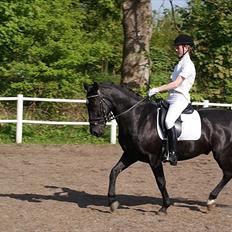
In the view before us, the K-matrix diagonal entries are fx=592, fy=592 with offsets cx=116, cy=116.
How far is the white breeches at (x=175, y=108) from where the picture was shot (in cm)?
823

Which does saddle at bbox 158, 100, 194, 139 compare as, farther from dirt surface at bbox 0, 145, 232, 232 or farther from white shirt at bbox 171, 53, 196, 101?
dirt surface at bbox 0, 145, 232, 232

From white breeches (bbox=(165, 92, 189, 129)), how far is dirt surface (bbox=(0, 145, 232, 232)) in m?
1.31

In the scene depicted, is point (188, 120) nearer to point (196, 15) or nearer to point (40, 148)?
point (40, 148)

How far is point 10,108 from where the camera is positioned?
1777 centimetres

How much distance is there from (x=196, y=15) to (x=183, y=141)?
13.3m

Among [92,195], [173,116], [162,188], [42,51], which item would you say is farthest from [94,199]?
[42,51]

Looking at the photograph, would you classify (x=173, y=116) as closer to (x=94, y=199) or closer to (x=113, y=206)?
(x=113, y=206)

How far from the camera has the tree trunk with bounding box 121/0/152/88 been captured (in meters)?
18.2

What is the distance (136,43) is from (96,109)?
34.4ft

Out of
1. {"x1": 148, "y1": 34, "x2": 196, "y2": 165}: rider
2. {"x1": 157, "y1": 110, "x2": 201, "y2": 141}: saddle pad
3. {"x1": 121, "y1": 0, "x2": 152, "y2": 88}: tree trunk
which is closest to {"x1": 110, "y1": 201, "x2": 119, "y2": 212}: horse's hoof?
{"x1": 148, "y1": 34, "x2": 196, "y2": 165}: rider

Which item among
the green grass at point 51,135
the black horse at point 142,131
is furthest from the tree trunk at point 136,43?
the black horse at point 142,131

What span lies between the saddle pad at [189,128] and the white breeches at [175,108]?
19 cm

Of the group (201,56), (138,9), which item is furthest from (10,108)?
(201,56)

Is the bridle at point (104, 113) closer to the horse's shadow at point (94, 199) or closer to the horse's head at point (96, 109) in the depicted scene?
the horse's head at point (96, 109)
